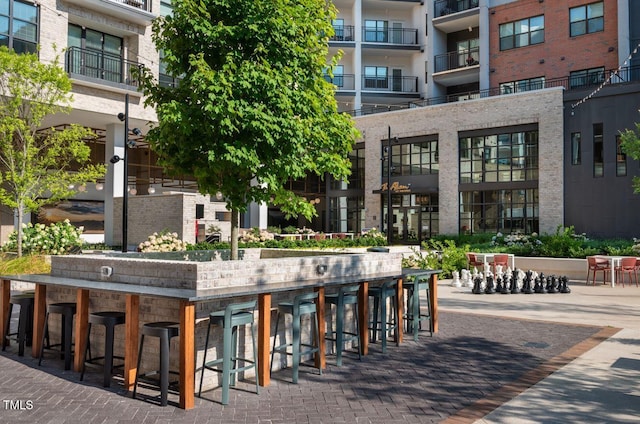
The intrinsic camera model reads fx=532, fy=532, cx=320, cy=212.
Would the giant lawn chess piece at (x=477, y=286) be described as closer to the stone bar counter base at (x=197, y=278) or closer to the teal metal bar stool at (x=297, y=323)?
the stone bar counter base at (x=197, y=278)

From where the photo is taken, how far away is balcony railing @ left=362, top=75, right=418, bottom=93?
134 feet

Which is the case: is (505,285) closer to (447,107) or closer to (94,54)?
(447,107)

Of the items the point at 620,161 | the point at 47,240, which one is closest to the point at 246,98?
the point at 47,240

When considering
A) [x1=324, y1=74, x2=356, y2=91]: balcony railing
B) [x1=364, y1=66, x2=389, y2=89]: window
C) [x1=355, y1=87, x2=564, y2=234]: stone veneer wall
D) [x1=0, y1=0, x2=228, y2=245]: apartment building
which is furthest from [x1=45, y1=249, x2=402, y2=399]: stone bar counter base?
[x1=364, y1=66, x2=389, y2=89]: window

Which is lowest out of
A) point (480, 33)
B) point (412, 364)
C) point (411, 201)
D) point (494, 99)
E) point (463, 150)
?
point (412, 364)

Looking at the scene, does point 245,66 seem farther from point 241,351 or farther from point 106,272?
point 241,351

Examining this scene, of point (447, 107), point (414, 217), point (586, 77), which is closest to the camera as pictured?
point (586, 77)

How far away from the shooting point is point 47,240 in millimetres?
18344

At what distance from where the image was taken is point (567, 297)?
583 inches

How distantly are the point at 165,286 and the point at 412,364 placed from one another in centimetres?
368

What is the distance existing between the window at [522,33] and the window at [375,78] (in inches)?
378

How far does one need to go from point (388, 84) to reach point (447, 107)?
10051 millimetres

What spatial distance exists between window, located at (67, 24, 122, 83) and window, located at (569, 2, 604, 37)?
25454 millimetres

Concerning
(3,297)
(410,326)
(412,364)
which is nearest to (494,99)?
(410,326)
